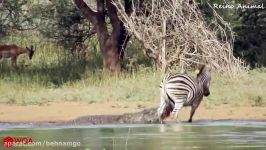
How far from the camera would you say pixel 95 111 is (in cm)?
1509

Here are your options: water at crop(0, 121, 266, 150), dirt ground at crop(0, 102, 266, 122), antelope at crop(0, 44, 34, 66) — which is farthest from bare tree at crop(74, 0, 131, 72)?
water at crop(0, 121, 266, 150)

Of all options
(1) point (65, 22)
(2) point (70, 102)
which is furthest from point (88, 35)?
(2) point (70, 102)

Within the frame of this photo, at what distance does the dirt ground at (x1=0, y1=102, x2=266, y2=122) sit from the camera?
1443 cm

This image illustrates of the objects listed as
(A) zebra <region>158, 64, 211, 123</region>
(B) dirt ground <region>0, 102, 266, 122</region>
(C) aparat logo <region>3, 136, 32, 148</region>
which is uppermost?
(A) zebra <region>158, 64, 211, 123</region>

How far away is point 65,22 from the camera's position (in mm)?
22750

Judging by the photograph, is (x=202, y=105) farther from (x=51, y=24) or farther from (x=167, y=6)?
(x=51, y=24)

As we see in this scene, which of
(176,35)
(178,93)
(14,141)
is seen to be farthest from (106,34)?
(14,141)

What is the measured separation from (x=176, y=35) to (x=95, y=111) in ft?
14.9

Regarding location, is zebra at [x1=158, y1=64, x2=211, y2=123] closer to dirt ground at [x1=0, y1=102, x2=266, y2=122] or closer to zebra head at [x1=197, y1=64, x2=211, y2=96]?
zebra head at [x1=197, y1=64, x2=211, y2=96]

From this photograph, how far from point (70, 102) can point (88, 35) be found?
20.8 ft

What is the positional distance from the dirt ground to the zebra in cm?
43

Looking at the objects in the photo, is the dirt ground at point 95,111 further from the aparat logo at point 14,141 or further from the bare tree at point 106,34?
the bare tree at point 106,34

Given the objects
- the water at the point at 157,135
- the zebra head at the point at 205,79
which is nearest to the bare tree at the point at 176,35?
the zebra head at the point at 205,79

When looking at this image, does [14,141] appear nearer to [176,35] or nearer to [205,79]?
[205,79]
